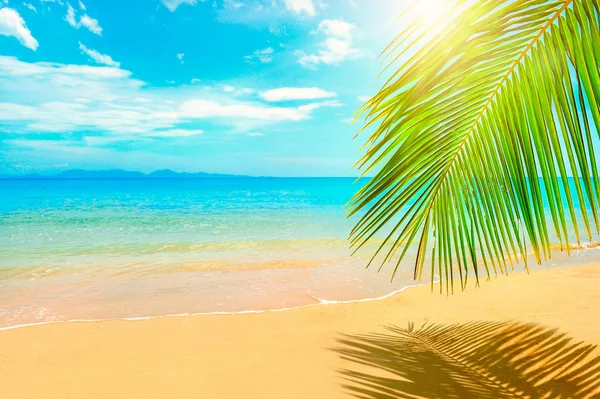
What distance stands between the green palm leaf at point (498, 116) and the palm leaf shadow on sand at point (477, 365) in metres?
1.32

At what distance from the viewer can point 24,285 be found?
8281 mm

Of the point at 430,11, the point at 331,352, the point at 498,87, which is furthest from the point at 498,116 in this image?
the point at 331,352

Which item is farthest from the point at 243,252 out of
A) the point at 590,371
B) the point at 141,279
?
the point at 590,371

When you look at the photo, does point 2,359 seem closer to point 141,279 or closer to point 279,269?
point 141,279

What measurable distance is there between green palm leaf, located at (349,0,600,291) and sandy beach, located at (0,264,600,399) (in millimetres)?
1395

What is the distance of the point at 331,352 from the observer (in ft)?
12.4

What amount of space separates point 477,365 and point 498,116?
2528 millimetres

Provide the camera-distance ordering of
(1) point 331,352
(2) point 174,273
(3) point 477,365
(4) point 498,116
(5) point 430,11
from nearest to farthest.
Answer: (5) point 430,11
(4) point 498,116
(3) point 477,365
(1) point 331,352
(2) point 174,273

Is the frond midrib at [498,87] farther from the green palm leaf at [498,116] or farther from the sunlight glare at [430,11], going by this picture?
the sunlight glare at [430,11]

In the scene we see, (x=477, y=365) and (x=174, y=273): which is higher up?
(x=477, y=365)

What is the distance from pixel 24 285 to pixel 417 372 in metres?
8.18

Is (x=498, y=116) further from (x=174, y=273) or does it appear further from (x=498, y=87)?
(x=174, y=273)

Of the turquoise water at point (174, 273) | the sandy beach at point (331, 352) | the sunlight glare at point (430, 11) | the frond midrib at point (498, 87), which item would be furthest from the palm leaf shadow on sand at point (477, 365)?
the turquoise water at point (174, 273)

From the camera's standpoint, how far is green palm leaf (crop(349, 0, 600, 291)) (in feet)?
3.31
